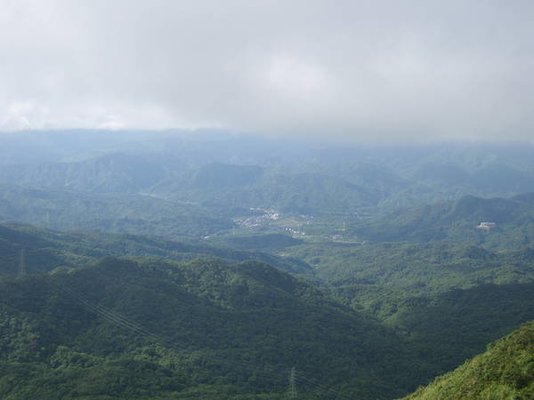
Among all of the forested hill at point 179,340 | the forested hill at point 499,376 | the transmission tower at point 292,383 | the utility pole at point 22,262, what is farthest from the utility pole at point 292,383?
the utility pole at point 22,262

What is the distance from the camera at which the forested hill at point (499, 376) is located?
49000 millimetres

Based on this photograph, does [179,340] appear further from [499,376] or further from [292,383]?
[499,376]

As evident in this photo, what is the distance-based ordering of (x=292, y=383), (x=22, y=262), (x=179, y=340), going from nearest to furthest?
(x=292, y=383) → (x=179, y=340) → (x=22, y=262)

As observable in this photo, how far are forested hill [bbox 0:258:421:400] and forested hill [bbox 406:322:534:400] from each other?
124 feet

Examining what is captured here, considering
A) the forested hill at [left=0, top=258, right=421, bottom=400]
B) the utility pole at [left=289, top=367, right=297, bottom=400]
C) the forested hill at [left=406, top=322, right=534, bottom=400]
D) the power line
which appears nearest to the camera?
the forested hill at [left=406, top=322, right=534, bottom=400]

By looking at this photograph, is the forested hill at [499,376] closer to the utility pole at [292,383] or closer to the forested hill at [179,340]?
the utility pole at [292,383]

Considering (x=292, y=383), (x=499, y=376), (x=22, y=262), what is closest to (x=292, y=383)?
(x=292, y=383)

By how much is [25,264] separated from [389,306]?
336 ft

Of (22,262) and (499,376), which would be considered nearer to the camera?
(499,376)

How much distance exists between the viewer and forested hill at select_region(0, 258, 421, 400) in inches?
3590

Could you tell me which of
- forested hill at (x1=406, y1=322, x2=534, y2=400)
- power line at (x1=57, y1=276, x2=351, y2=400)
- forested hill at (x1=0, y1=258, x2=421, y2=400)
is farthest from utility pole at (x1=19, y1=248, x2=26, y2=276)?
forested hill at (x1=406, y1=322, x2=534, y2=400)

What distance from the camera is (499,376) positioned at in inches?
2031

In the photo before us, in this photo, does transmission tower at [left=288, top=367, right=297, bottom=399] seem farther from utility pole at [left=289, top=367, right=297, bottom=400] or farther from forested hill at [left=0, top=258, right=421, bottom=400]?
forested hill at [left=0, top=258, right=421, bottom=400]

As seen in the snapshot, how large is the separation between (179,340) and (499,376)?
7167 cm
